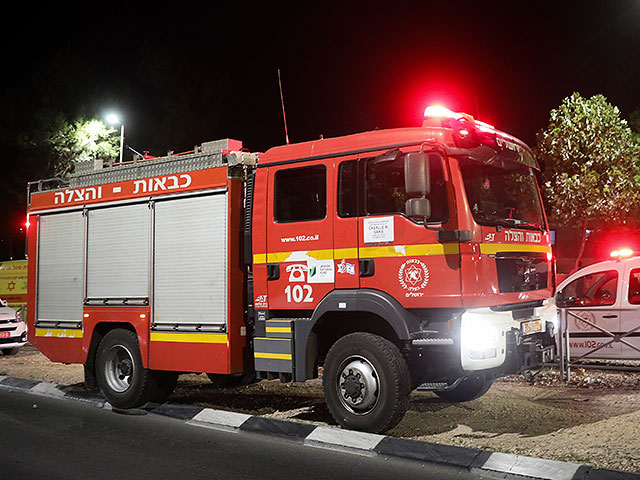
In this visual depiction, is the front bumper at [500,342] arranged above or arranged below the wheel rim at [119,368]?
above

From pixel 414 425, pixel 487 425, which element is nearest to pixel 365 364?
pixel 414 425

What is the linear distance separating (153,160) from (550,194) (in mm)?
17638

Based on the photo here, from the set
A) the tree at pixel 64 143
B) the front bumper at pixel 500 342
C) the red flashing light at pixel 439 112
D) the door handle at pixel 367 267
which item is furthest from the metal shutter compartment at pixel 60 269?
the tree at pixel 64 143

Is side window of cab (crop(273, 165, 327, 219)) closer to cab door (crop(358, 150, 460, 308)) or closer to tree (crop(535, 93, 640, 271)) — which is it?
cab door (crop(358, 150, 460, 308))

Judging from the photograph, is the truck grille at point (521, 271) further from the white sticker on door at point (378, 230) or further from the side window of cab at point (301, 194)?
the side window of cab at point (301, 194)

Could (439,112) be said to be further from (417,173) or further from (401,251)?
(401,251)

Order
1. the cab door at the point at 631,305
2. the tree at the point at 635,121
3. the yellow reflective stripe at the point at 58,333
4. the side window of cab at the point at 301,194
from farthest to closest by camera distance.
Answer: the tree at the point at 635,121, the cab door at the point at 631,305, the yellow reflective stripe at the point at 58,333, the side window of cab at the point at 301,194

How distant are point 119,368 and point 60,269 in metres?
1.74

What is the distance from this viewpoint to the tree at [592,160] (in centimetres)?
2211

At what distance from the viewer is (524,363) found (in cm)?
657

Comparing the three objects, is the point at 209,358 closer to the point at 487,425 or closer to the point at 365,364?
the point at 365,364

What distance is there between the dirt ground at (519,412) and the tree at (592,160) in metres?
13.3

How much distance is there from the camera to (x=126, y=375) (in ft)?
→ 27.7

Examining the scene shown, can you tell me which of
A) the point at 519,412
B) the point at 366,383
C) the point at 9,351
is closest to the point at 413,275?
the point at 366,383
